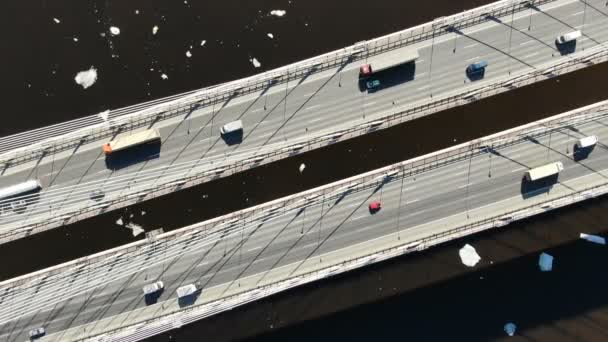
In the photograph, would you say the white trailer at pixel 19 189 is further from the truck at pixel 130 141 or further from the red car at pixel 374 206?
the red car at pixel 374 206

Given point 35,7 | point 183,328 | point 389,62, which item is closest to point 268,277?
point 183,328

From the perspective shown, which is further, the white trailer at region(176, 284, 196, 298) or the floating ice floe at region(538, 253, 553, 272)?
the floating ice floe at region(538, 253, 553, 272)

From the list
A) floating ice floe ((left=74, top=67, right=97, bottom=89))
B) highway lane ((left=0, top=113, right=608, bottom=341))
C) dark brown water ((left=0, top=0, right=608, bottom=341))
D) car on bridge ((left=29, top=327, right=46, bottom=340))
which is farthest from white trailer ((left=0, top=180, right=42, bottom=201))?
car on bridge ((left=29, top=327, right=46, bottom=340))

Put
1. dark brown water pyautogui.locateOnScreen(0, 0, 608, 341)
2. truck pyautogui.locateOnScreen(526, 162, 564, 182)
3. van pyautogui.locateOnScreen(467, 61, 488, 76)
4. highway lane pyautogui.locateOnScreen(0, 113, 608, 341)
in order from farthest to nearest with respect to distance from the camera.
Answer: dark brown water pyautogui.locateOnScreen(0, 0, 608, 341)
highway lane pyautogui.locateOnScreen(0, 113, 608, 341)
van pyautogui.locateOnScreen(467, 61, 488, 76)
truck pyautogui.locateOnScreen(526, 162, 564, 182)

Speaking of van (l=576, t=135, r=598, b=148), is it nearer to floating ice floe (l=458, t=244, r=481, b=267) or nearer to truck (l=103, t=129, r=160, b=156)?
floating ice floe (l=458, t=244, r=481, b=267)

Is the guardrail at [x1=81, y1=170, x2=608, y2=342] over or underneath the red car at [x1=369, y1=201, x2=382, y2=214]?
underneath

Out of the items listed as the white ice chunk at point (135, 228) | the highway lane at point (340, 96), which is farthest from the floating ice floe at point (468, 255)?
the white ice chunk at point (135, 228)
